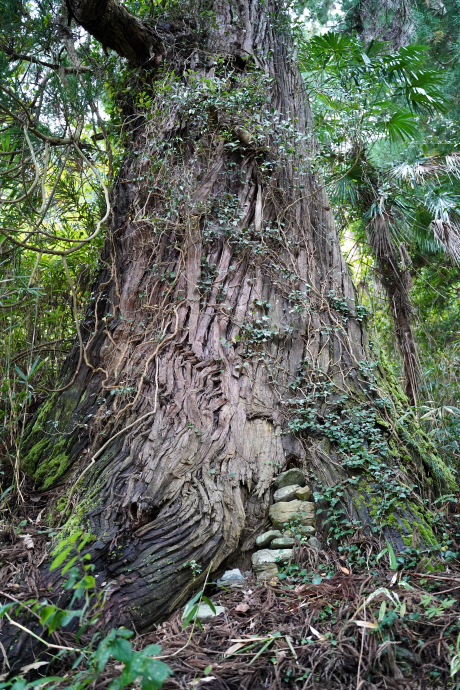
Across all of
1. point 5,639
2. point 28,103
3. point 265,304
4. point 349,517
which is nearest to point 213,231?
point 265,304

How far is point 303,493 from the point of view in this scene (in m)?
2.92

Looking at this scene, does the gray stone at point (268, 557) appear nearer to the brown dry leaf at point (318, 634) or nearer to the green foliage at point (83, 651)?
the brown dry leaf at point (318, 634)

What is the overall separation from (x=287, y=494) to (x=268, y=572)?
1.56 feet

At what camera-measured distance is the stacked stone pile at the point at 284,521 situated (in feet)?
8.81

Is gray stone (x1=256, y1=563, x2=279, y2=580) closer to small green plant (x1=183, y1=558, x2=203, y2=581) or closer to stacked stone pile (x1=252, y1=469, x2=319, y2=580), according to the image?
stacked stone pile (x1=252, y1=469, x2=319, y2=580)

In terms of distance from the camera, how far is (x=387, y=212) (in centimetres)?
502

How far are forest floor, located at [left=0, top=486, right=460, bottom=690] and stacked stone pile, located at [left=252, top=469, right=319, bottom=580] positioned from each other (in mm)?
100

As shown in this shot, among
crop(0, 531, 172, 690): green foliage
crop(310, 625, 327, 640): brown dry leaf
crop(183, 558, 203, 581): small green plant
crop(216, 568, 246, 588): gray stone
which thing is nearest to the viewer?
crop(0, 531, 172, 690): green foliage

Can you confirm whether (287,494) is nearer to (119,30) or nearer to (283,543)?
(283,543)

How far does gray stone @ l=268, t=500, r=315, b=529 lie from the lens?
9.33ft

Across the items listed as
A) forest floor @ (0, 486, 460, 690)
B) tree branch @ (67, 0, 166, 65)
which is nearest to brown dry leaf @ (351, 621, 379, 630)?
forest floor @ (0, 486, 460, 690)

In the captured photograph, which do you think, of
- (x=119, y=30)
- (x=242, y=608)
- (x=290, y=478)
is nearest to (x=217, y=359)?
(x=290, y=478)

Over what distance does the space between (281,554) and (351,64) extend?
5285 millimetres

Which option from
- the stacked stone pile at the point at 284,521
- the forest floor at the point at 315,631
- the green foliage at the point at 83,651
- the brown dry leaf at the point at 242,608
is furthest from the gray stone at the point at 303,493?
the green foliage at the point at 83,651
